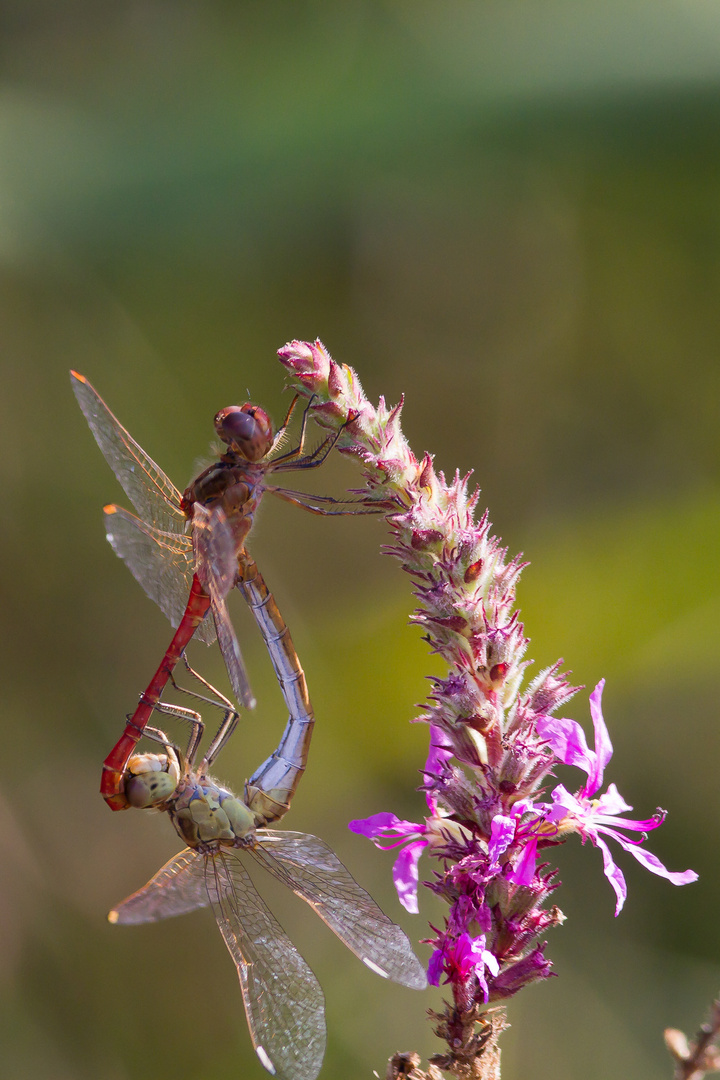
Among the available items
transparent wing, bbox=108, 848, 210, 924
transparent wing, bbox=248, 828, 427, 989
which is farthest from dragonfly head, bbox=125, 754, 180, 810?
transparent wing, bbox=248, 828, 427, 989

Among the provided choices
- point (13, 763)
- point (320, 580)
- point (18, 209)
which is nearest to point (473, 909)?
point (320, 580)

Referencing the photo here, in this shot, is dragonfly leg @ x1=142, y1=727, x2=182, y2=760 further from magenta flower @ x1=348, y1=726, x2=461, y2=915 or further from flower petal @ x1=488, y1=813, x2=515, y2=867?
flower petal @ x1=488, y1=813, x2=515, y2=867

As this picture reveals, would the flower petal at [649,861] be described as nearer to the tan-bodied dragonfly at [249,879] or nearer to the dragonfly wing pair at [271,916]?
the dragonfly wing pair at [271,916]

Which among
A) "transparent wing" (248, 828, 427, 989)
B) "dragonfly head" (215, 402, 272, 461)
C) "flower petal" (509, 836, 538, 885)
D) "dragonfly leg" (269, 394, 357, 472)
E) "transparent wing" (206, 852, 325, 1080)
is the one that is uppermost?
"dragonfly head" (215, 402, 272, 461)

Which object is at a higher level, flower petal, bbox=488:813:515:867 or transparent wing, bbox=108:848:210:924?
flower petal, bbox=488:813:515:867

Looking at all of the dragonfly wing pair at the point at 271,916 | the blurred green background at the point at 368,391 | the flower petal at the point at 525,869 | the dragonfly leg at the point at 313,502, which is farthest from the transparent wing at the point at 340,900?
the blurred green background at the point at 368,391

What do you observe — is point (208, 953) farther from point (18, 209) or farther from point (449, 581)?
point (18, 209)
